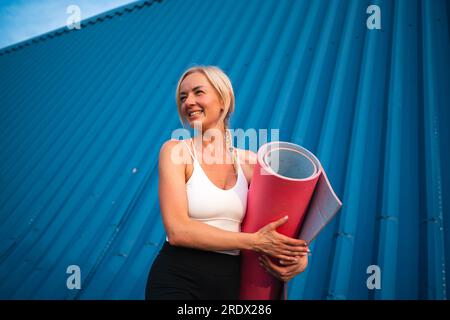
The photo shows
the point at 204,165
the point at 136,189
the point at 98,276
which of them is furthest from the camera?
the point at 136,189

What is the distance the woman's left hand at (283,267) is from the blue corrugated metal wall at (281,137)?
61 cm

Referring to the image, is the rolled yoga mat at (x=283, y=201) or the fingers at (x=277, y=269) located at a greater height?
the rolled yoga mat at (x=283, y=201)

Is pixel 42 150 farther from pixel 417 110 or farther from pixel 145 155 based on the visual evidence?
pixel 417 110

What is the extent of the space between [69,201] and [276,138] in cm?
210

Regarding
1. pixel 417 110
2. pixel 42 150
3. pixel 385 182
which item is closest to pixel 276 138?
pixel 385 182

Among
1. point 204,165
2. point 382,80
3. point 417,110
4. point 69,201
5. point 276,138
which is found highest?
point 382,80

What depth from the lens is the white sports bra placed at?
3.18 feet

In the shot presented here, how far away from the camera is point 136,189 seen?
2545mm

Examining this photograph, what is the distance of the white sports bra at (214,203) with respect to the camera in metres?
0.97

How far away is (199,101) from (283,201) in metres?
0.58

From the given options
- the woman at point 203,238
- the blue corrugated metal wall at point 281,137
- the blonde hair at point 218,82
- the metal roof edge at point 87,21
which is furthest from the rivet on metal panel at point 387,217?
the metal roof edge at point 87,21

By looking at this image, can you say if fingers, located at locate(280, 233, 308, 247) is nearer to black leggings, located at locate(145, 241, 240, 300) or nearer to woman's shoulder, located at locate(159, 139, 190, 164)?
black leggings, located at locate(145, 241, 240, 300)

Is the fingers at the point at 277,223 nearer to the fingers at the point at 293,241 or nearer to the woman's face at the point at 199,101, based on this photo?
the fingers at the point at 293,241

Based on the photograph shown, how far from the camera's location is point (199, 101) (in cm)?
124
